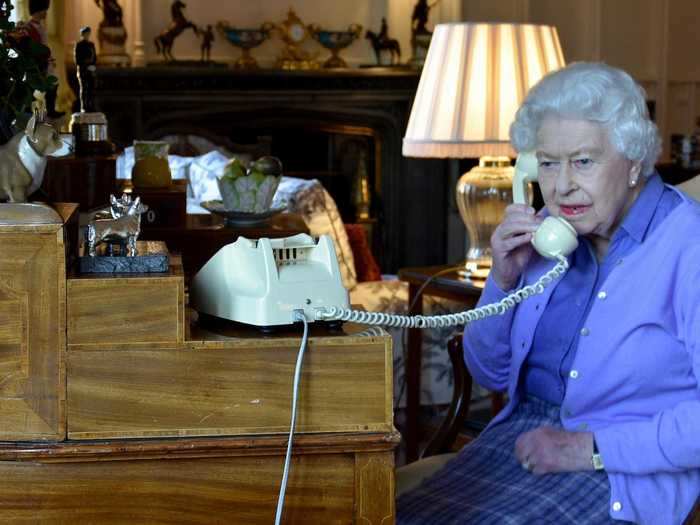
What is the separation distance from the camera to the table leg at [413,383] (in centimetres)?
333

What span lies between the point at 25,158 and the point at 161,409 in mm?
361

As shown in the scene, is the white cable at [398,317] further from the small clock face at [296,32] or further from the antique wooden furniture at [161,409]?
the small clock face at [296,32]

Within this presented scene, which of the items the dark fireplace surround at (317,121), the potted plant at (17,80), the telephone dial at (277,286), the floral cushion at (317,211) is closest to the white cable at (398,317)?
the telephone dial at (277,286)

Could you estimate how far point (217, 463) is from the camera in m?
1.39

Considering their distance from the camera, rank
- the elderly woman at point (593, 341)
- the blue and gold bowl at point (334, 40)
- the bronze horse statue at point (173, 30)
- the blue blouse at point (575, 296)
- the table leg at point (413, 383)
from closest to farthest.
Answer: the elderly woman at point (593, 341)
the blue blouse at point (575, 296)
the table leg at point (413, 383)
the bronze horse statue at point (173, 30)
the blue and gold bowl at point (334, 40)

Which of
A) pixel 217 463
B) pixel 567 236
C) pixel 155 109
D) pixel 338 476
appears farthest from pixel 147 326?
pixel 155 109

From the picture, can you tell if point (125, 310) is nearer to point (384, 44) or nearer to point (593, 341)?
point (593, 341)

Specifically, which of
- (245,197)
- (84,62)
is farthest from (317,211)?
(84,62)

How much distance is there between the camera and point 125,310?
4.44 feet

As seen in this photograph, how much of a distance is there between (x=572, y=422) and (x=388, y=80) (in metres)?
4.19

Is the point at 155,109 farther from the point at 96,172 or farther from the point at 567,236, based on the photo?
the point at 567,236

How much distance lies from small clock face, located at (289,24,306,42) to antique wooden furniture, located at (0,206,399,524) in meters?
4.71

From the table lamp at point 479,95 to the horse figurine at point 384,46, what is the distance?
115 inches

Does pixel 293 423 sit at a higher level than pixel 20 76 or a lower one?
lower
